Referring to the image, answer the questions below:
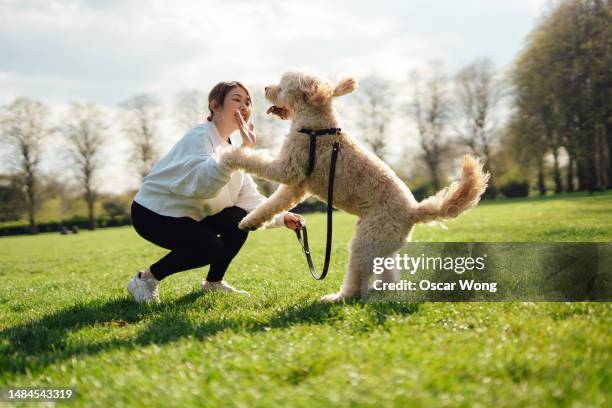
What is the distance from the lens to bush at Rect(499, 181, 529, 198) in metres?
42.6

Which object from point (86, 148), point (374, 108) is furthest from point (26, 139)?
point (374, 108)

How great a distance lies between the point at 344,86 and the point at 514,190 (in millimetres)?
43859

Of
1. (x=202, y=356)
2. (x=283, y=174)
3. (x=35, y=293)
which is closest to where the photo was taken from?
(x=202, y=356)

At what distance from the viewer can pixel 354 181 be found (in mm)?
3801

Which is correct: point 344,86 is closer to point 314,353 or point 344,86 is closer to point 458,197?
point 458,197

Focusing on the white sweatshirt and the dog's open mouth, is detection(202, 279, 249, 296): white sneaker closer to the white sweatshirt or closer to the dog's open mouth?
the white sweatshirt

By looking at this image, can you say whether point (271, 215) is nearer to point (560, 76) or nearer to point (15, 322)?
point (15, 322)

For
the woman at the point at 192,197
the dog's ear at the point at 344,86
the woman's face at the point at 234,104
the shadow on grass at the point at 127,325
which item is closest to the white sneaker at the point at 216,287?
the woman at the point at 192,197

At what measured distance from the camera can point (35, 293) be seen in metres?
5.98

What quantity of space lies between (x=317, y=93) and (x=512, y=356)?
8.53 ft

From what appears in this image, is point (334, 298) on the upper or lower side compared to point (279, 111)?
lower

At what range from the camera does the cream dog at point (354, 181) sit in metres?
3.70

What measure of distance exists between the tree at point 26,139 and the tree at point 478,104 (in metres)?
41.5

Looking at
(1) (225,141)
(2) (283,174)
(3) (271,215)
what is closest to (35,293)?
(1) (225,141)
